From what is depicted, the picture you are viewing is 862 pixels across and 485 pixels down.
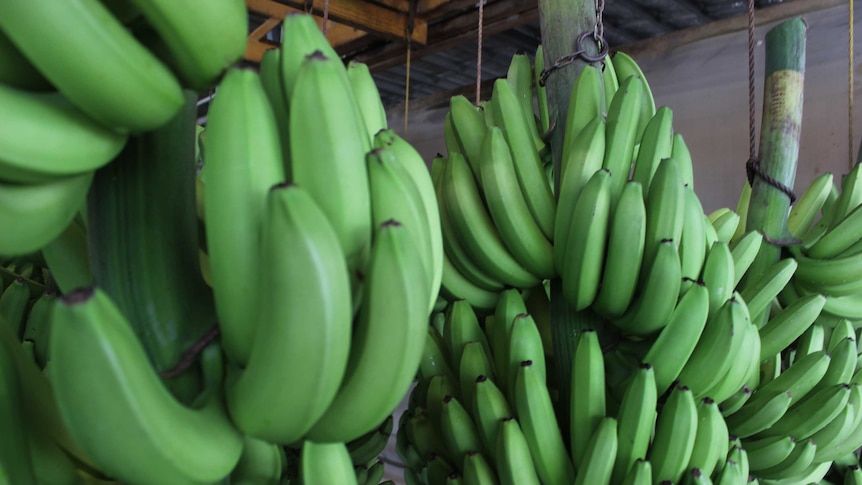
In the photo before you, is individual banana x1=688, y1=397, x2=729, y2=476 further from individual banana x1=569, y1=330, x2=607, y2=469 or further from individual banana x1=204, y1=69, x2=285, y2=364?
individual banana x1=204, y1=69, x2=285, y2=364

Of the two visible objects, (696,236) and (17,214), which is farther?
(696,236)

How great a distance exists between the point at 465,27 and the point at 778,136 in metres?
1.33

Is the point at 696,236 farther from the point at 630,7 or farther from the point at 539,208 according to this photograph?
the point at 630,7

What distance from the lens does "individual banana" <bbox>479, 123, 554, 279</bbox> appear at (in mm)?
749

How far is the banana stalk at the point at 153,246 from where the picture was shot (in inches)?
15.4

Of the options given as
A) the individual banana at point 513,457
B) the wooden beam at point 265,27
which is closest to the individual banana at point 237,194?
the individual banana at point 513,457

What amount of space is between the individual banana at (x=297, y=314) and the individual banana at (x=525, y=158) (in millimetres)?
502

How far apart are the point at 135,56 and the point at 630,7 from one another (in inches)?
98.0

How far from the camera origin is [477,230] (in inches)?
30.2

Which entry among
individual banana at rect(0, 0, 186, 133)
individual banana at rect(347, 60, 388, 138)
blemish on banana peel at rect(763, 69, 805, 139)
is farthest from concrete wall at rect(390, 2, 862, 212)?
individual banana at rect(0, 0, 186, 133)

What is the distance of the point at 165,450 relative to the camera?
31cm

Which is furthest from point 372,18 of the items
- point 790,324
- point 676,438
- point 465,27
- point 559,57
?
point 676,438

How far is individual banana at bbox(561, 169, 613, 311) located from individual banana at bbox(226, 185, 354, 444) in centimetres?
42

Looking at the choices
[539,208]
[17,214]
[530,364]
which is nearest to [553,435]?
[530,364]
